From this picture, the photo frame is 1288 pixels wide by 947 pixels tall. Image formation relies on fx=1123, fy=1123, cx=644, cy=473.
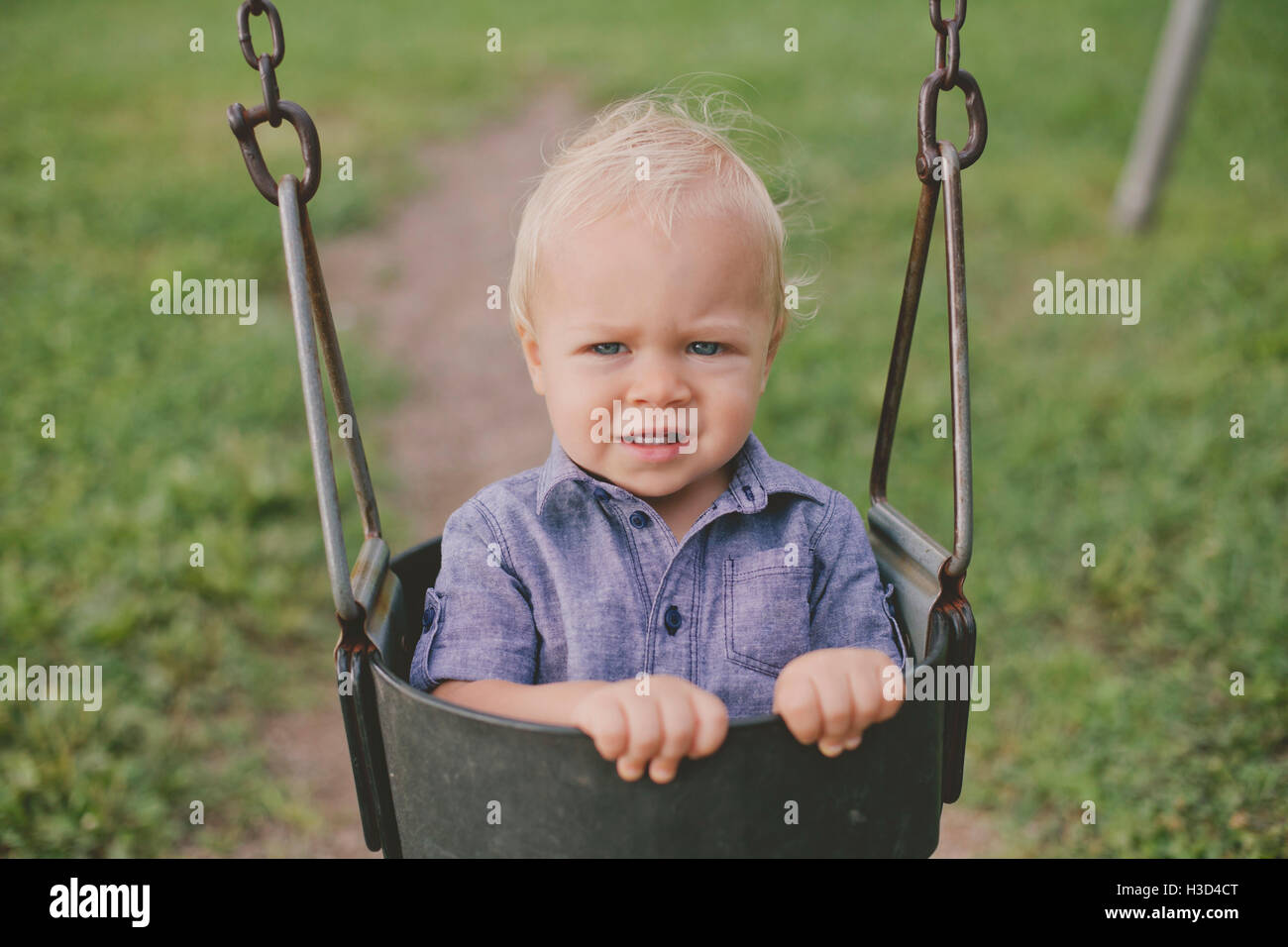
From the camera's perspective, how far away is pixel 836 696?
1052 millimetres

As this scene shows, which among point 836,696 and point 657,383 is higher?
point 657,383

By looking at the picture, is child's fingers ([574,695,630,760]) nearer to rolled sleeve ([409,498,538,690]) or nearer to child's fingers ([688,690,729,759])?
child's fingers ([688,690,729,759])

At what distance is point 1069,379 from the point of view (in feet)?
12.3

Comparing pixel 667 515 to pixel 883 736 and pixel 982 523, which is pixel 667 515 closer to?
pixel 883 736

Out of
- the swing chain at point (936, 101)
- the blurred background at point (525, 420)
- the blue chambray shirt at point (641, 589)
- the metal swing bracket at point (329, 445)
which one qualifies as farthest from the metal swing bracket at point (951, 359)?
the blurred background at point (525, 420)

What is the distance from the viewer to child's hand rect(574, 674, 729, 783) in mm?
1001

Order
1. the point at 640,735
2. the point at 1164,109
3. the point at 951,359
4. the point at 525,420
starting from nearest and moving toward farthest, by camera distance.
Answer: the point at 640,735, the point at 951,359, the point at 525,420, the point at 1164,109

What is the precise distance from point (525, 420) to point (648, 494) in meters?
2.70

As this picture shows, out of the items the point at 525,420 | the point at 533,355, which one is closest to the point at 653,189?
the point at 533,355

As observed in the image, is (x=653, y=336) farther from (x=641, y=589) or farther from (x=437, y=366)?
(x=437, y=366)

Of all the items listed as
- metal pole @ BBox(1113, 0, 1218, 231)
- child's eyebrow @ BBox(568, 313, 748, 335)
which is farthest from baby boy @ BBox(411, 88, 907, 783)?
metal pole @ BBox(1113, 0, 1218, 231)

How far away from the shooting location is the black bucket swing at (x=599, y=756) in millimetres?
1040

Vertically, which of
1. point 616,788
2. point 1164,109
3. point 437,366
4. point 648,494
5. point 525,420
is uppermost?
point 1164,109

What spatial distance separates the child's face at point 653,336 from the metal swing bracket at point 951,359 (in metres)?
0.22
